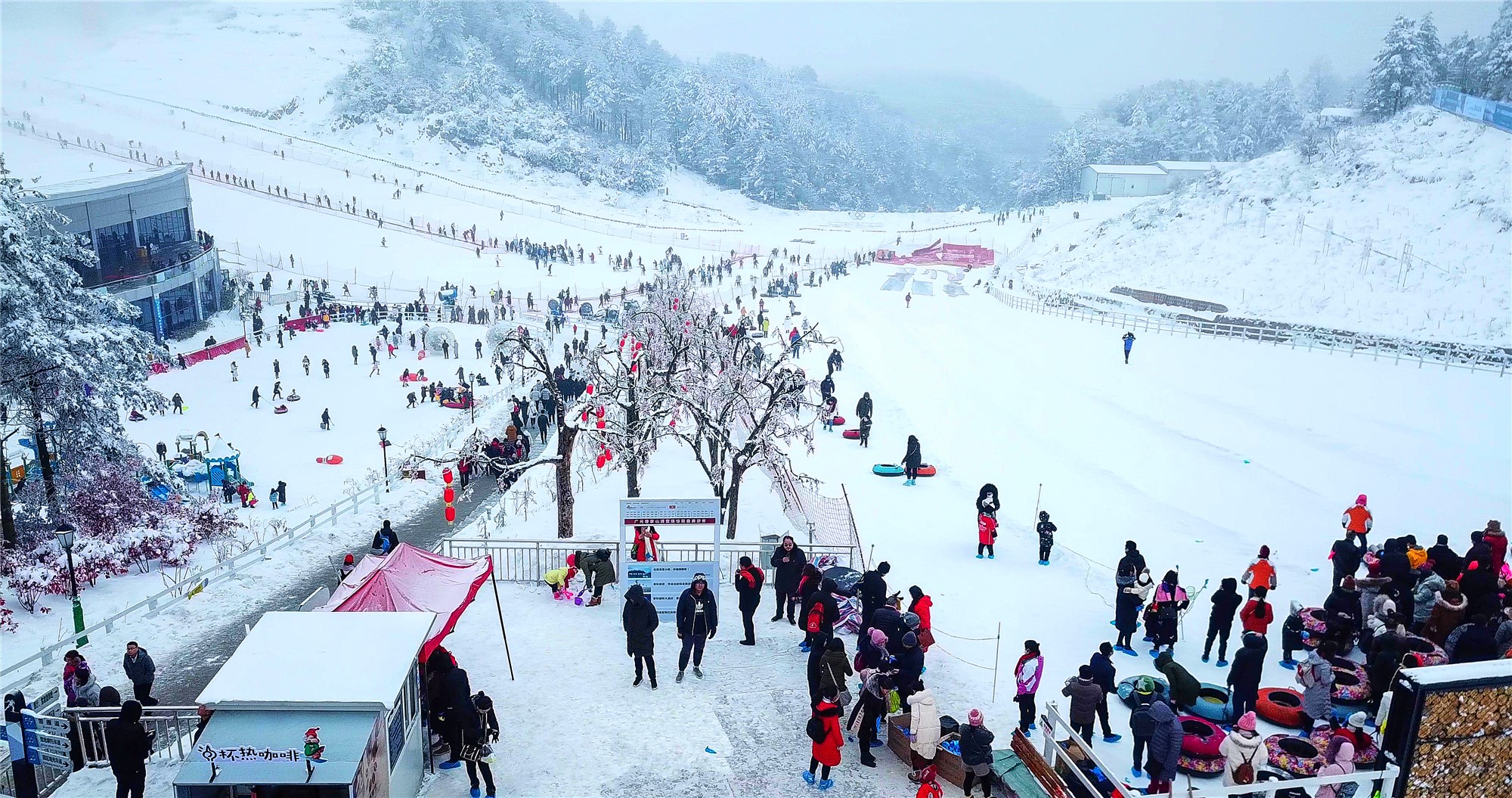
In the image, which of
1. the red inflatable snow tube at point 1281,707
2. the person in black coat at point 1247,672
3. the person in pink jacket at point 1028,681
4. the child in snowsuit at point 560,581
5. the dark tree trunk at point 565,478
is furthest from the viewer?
the dark tree trunk at point 565,478

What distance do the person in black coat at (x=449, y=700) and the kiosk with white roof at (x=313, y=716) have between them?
11.4 inches

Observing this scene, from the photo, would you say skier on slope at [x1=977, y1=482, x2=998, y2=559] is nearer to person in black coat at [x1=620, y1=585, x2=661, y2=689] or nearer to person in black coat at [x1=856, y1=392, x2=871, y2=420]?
person in black coat at [x1=620, y1=585, x2=661, y2=689]

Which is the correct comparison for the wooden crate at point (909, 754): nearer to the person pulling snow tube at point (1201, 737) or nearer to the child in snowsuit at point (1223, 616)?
the person pulling snow tube at point (1201, 737)

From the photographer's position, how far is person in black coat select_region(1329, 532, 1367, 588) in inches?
489

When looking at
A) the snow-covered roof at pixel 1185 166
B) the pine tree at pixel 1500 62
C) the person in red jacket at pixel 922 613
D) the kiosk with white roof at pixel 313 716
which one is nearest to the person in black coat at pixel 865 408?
the person in red jacket at pixel 922 613

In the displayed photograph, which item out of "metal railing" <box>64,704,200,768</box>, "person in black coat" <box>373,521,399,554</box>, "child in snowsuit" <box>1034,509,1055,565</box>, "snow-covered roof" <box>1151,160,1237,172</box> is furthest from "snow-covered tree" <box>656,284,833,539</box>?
"snow-covered roof" <box>1151,160,1237,172</box>

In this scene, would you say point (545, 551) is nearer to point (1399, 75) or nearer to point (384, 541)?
point (384, 541)

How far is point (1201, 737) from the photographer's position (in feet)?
29.2

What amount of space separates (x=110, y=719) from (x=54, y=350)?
9540 mm

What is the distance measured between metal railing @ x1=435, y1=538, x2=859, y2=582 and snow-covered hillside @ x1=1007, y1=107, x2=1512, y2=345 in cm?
3170

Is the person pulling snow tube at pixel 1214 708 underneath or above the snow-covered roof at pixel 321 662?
underneath

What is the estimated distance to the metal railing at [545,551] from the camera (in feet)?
43.9

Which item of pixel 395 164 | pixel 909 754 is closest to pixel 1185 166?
pixel 395 164

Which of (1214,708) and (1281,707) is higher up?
(1281,707)
